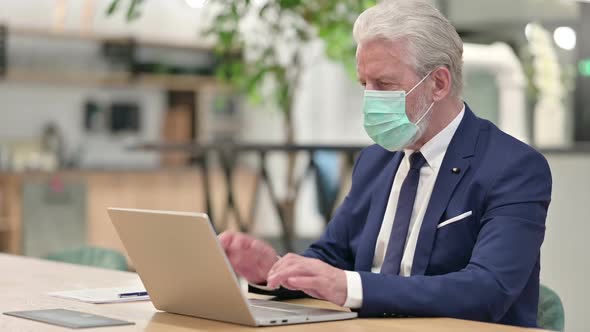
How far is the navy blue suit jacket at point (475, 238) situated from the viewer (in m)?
1.84

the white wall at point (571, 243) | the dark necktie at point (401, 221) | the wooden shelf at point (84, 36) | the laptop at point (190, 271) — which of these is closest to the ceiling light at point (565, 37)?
the white wall at point (571, 243)

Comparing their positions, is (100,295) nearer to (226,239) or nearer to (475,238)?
(226,239)

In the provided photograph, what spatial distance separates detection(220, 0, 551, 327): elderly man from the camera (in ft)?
6.06

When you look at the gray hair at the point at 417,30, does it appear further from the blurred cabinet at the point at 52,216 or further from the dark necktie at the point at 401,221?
the blurred cabinet at the point at 52,216

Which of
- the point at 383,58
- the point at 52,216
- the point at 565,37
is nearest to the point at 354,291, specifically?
the point at 383,58

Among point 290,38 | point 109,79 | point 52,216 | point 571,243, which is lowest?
point 52,216

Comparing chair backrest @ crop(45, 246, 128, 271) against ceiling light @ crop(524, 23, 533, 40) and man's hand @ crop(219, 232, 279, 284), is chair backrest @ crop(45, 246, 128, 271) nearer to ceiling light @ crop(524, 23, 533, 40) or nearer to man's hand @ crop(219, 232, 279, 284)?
man's hand @ crop(219, 232, 279, 284)

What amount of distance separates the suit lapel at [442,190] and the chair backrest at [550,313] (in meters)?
0.29

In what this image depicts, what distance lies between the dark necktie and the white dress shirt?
0.01 metres

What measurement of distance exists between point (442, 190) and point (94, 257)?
150 cm

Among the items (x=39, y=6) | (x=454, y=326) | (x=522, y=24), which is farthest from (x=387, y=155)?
(x=39, y=6)

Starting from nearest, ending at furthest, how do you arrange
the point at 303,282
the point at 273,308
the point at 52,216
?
the point at 303,282, the point at 273,308, the point at 52,216

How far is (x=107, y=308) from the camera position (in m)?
2.01

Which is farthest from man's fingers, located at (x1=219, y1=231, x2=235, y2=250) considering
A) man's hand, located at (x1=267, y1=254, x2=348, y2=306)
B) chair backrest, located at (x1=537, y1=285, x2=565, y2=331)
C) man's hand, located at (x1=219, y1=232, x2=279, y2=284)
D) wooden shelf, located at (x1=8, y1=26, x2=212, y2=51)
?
wooden shelf, located at (x1=8, y1=26, x2=212, y2=51)
